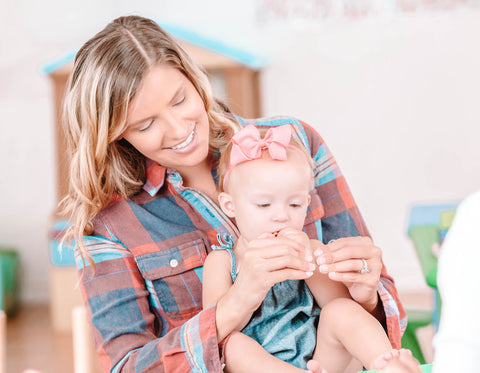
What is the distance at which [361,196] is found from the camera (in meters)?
4.14

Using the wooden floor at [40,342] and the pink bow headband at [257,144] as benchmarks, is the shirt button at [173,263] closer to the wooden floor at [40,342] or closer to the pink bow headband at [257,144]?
the pink bow headband at [257,144]

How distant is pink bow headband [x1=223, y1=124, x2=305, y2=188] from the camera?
1214 mm

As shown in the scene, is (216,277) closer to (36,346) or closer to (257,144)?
(257,144)

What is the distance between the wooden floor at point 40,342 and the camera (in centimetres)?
296

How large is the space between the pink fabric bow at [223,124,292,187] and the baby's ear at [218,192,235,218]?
0.26 ft

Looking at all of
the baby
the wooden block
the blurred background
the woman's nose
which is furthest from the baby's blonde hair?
the blurred background

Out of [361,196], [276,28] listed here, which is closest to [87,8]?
[276,28]

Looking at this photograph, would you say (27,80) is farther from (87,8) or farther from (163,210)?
(163,210)

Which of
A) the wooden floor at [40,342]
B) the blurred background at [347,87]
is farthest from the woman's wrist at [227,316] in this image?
the blurred background at [347,87]

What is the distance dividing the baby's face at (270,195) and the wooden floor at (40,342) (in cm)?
161

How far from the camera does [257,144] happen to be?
4.01ft

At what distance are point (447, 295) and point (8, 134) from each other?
13.3 ft

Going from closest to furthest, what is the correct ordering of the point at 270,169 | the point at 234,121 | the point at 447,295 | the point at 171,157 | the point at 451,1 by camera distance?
the point at 447,295 → the point at 270,169 → the point at 171,157 → the point at 234,121 → the point at 451,1

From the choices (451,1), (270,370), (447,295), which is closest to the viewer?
(447,295)
